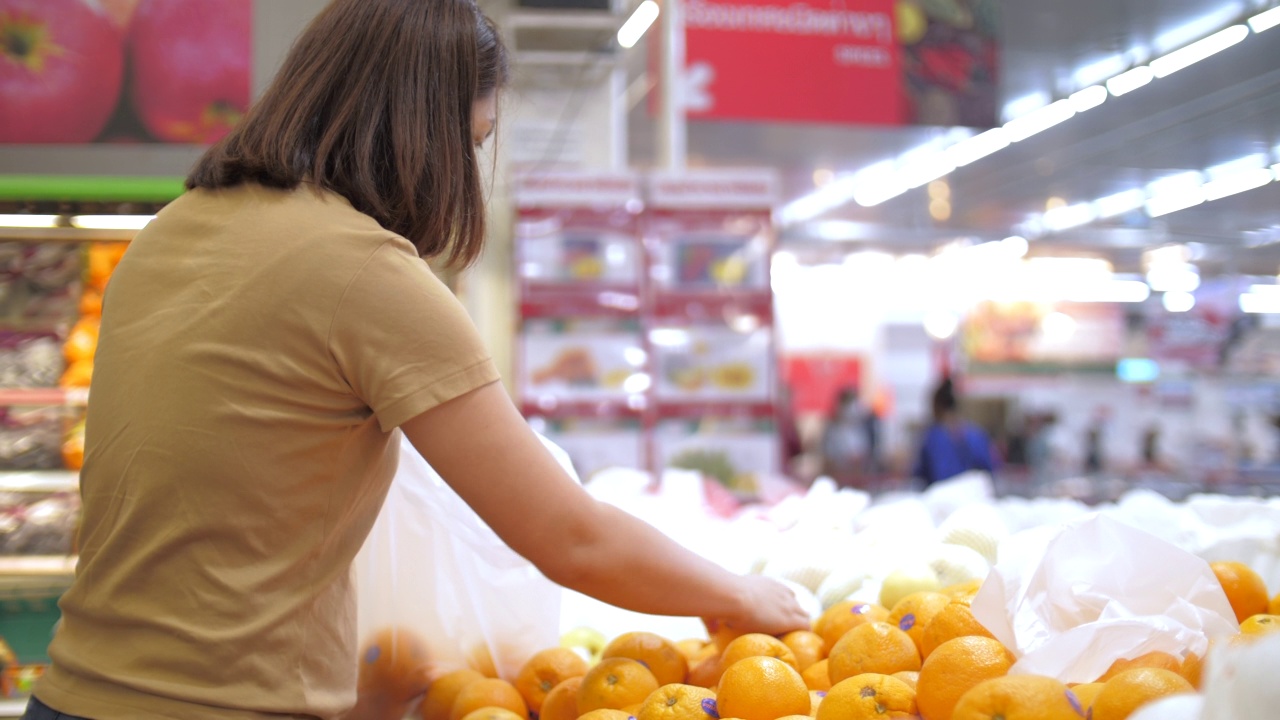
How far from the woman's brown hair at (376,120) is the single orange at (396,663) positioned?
780 millimetres

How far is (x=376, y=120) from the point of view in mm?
1203

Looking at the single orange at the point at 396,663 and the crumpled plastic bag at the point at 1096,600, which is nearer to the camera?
the crumpled plastic bag at the point at 1096,600

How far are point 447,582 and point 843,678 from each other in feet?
2.34

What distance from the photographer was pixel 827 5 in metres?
5.10

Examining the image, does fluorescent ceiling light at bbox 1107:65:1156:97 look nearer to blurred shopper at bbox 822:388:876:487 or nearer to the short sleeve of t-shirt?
blurred shopper at bbox 822:388:876:487

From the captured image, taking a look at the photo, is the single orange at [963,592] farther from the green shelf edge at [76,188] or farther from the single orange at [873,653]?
the green shelf edge at [76,188]

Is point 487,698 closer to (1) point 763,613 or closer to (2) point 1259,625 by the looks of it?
(1) point 763,613

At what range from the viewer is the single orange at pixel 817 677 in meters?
1.46

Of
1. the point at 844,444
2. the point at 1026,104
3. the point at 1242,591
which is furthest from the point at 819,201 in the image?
the point at 1242,591

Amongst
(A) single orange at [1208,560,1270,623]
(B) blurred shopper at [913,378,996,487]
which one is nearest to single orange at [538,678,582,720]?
(A) single orange at [1208,560,1270,623]

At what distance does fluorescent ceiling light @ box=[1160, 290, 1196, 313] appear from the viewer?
12683 millimetres

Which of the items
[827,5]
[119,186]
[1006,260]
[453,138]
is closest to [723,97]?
[827,5]

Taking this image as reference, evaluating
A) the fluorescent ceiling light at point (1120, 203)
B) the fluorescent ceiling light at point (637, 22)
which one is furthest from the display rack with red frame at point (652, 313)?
the fluorescent ceiling light at point (1120, 203)

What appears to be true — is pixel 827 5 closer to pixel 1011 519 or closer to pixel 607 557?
pixel 1011 519
